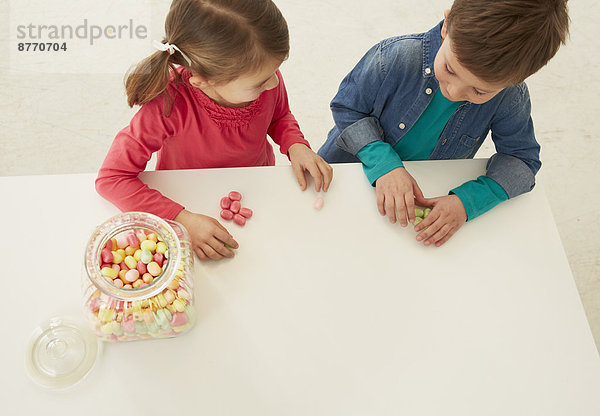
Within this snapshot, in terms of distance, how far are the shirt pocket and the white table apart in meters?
0.19

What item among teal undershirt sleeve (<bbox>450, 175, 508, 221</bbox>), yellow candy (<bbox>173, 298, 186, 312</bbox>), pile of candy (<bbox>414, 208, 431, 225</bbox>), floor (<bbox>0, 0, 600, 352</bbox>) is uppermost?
teal undershirt sleeve (<bbox>450, 175, 508, 221</bbox>)

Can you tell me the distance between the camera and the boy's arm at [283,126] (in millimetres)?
1026

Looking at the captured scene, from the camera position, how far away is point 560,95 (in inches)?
73.3

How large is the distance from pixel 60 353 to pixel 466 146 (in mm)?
830

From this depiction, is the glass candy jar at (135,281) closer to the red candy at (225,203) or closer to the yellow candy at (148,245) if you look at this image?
the yellow candy at (148,245)

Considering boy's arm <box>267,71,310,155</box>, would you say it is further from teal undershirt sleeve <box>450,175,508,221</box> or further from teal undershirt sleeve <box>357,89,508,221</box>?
teal undershirt sleeve <box>450,175,508,221</box>

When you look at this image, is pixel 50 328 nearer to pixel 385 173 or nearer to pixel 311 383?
pixel 311 383

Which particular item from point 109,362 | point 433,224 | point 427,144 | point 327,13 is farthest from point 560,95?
point 109,362

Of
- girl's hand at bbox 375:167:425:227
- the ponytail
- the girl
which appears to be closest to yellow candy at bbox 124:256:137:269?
the girl

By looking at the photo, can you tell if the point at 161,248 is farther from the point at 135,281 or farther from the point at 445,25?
the point at 445,25

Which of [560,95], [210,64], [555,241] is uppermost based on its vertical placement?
[210,64]

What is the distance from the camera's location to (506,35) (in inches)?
28.0

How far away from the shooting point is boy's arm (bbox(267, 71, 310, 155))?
103cm

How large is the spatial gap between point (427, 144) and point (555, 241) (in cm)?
32
